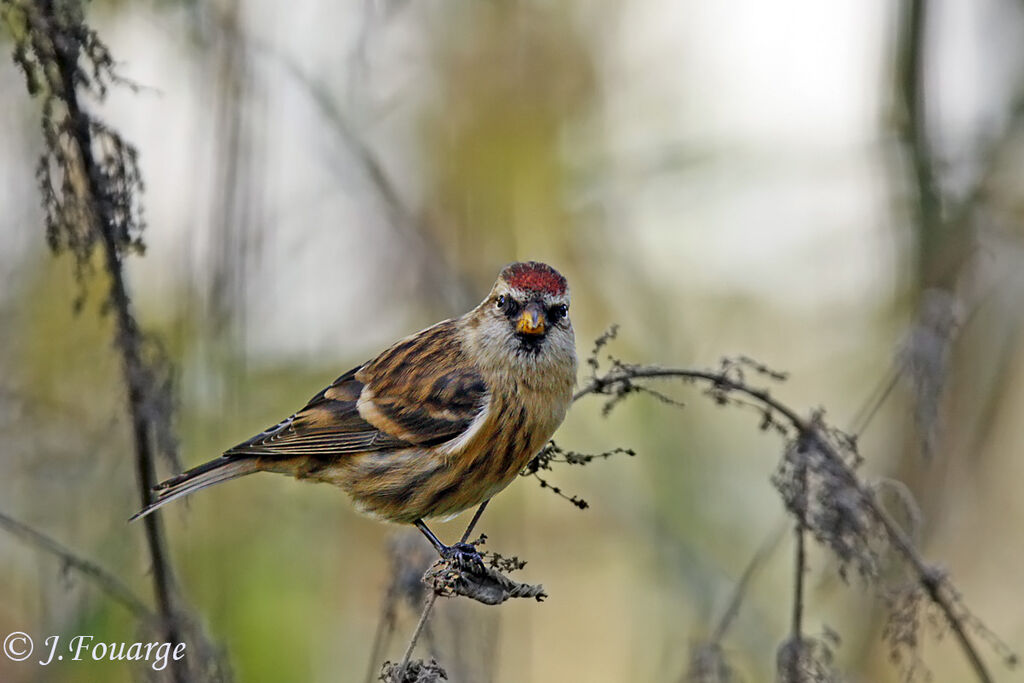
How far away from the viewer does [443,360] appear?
13.1ft

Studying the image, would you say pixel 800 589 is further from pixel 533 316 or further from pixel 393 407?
pixel 393 407

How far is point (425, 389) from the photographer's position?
3.91 metres

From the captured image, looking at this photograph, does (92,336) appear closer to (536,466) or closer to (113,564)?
(113,564)

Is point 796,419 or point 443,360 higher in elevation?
point 443,360

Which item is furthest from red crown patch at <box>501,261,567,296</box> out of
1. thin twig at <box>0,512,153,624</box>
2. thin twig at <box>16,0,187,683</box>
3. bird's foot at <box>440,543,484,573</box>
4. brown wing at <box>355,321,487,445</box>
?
thin twig at <box>0,512,153,624</box>

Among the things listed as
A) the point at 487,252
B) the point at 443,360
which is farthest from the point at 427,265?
the point at 443,360

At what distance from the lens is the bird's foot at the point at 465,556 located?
3.04 m

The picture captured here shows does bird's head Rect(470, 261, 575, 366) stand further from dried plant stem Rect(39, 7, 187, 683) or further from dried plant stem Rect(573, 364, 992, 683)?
dried plant stem Rect(39, 7, 187, 683)

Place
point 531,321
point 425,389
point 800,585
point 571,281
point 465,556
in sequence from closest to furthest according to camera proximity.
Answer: point 800,585 → point 465,556 → point 531,321 → point 425,389 → point 571,281

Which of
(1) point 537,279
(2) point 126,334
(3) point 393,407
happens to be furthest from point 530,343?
(2) point 126,334

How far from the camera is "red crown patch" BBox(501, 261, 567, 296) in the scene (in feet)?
12.1

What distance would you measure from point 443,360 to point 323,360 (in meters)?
1.92

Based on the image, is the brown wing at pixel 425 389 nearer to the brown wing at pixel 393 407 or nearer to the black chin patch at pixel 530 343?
the brown wing at pixel 393 407

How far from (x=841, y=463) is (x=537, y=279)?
129cm
